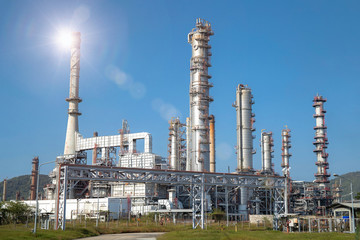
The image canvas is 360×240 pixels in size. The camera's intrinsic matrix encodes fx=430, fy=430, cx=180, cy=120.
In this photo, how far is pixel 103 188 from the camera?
3354 inches

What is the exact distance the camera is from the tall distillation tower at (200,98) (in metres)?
76.1

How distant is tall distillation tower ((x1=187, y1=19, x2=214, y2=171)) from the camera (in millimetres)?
76062

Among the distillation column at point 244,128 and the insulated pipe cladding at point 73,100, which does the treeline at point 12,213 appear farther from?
the distillation column at point 244,128

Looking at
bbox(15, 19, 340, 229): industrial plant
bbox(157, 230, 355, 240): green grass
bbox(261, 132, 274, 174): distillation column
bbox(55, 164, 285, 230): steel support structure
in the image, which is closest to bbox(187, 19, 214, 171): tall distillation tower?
bbox(15, 19, 340, 229): industrial plant

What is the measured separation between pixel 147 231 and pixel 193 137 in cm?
2857

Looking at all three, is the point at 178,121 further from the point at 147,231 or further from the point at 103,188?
the point at 147,231

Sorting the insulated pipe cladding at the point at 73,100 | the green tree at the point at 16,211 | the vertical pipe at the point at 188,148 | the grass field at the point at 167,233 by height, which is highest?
the insulated pipe cladding at the point at 73,100

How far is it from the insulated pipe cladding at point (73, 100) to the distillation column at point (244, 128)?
32.6 metres

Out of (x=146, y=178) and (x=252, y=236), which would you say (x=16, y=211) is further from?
(x=252, y=236)

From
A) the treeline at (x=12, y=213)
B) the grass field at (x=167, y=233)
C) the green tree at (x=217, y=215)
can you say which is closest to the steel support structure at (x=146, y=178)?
the grass field at (x=167, y=233)

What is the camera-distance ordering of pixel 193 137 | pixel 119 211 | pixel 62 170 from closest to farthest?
pixel 62 170
pixel 119 211
pixel 193 137

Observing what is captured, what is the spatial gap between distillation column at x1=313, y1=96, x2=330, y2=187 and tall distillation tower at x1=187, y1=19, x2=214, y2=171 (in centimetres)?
2812

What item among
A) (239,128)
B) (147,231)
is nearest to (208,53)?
(239,128)

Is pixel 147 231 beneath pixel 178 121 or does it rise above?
beneath
